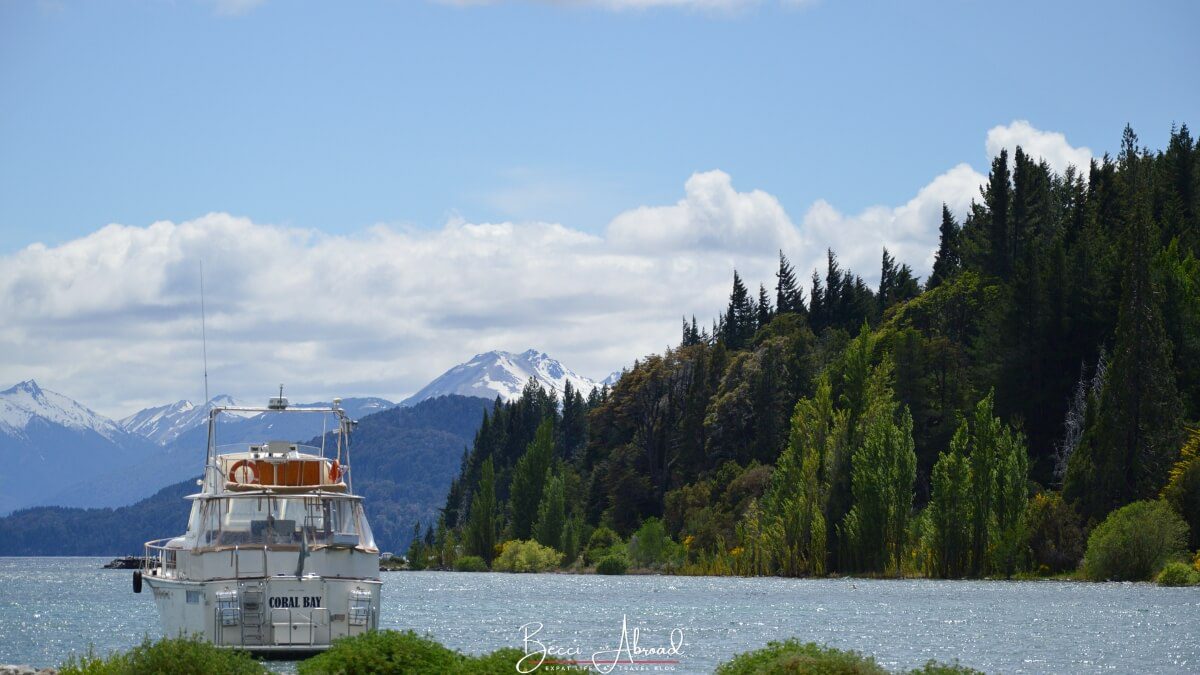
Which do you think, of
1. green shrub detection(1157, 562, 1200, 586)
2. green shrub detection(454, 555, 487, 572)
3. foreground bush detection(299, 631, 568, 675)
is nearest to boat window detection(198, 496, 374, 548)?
foreground bush detection(299, 631, 568, 675)

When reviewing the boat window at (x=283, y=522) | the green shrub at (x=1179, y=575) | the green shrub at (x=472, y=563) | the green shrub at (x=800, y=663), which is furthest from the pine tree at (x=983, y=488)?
the green shrub at (x=472, y=563)

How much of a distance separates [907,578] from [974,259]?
147 feet

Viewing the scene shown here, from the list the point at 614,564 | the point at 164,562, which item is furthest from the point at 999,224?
the point at 164,562

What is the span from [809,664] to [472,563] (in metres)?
119

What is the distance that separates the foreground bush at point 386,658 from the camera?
874 inches

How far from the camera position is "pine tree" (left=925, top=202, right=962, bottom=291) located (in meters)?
134

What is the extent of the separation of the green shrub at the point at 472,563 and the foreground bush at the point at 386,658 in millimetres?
113086

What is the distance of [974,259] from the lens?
121938 millimetres

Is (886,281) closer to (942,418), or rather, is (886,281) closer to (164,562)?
(942,418)

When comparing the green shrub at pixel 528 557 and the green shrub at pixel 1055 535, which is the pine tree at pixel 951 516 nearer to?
the green shrub at pixel 1055 535

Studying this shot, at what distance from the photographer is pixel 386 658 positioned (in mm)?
22688

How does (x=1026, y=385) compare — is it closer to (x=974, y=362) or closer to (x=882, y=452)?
(x=974, y=362)

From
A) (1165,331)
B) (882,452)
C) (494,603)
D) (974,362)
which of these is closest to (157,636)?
(494,603)

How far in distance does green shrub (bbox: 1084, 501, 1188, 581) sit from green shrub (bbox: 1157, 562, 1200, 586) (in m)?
1.57
